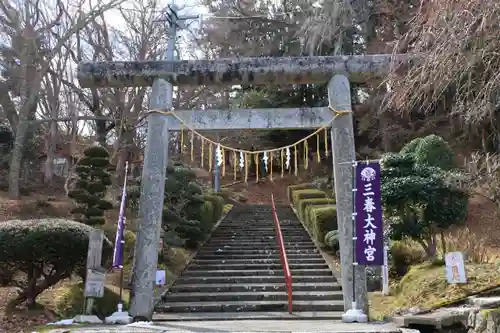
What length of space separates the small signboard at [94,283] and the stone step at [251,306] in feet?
6.94

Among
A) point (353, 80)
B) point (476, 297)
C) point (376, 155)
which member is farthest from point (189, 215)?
point (376, 155)

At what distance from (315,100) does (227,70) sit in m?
17.5

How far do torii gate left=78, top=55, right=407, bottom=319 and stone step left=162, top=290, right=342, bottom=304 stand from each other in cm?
208

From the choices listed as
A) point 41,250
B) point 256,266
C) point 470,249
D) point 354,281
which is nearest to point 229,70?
point 354,281

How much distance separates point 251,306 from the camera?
9688 mm

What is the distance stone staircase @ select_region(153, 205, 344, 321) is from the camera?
9508 mm

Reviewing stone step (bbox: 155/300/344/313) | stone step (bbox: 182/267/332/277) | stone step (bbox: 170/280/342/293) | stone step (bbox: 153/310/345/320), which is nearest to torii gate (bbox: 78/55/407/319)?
stone step (bbox: 153/310/345/320)

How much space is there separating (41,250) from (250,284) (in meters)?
4.83

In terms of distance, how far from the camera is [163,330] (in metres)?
6.83

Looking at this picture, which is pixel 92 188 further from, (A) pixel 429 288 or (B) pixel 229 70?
(A) pixel 429 288

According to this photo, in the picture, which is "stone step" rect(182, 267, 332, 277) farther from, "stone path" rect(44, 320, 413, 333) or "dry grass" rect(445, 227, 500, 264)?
"stone path" rect(44, 320, 413, 333)

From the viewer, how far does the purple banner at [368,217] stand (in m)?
7.82

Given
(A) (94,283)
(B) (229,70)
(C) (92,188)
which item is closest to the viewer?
(A) (94,283)

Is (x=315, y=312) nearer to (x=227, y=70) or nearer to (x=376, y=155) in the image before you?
(x=227, y=70)
